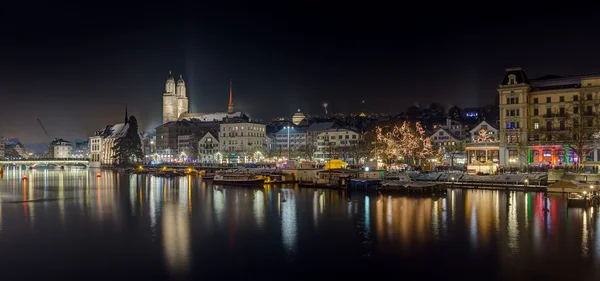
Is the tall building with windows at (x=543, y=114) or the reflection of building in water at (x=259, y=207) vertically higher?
the tall building with windows at (x=543, y=114)

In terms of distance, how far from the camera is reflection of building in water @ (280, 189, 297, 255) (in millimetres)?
25688

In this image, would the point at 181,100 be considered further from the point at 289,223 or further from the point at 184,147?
the point at 289,223

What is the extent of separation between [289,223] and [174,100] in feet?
513

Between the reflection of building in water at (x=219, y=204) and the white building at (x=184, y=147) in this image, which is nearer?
the reflection of building in water at (x=219, y=204)

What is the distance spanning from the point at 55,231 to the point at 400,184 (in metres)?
30.6

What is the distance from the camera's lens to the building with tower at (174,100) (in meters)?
180

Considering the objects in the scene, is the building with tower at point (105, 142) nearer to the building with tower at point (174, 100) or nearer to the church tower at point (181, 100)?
the building with tower at point (174, 100)

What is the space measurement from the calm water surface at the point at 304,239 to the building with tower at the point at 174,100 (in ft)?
451

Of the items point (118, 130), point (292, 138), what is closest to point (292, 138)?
point (292, 138)

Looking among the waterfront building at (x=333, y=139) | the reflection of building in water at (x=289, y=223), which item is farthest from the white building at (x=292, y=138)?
the reflection of building in water at (x=289, y=223)

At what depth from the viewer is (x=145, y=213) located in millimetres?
37438

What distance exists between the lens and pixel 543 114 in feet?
207

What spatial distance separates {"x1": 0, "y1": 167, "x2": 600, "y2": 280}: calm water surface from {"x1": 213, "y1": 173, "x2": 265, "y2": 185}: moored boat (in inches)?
690

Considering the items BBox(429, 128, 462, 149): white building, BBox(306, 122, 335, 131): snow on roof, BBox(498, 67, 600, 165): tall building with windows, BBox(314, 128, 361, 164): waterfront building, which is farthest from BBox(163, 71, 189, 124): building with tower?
BBox(498, 67, 600, 165): tall building with windows
